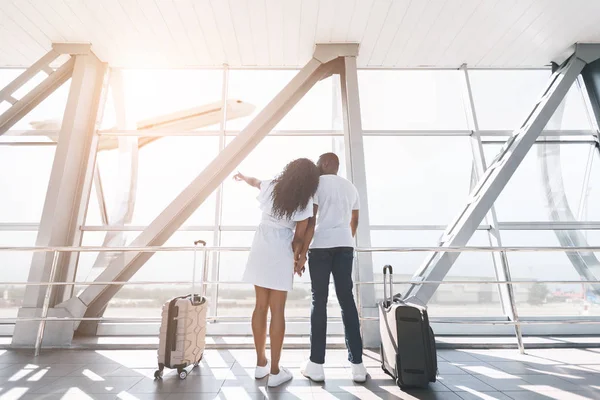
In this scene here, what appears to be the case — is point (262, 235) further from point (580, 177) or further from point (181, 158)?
point (580, 177)

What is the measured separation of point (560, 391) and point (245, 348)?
2.00 metres

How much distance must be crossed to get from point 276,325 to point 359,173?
1985mm

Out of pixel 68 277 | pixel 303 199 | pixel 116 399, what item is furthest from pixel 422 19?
pixel 68 277

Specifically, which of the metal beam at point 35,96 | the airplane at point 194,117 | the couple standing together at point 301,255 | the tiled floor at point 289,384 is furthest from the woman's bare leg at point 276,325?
the metal beam at point 35,96

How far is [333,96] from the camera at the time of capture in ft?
13.1

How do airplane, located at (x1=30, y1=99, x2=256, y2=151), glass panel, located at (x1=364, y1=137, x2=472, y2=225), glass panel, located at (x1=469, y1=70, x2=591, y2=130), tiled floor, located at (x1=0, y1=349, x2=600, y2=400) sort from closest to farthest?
tiled floor, located at (x1=0, y1=349, x2=600, y2=400) → glass panel, located at (x1=364, y1=137, x2=472, y2=225) → glass panel, located at (x1=469, y1=70, x2=591, y2=130) → airplane, located at (x1=30, y1=99, x2=256, y2=151)

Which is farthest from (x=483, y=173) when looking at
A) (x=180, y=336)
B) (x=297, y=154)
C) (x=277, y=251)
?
(x=180, y=336)

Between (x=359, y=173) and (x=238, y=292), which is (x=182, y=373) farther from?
(x=359, y=173)

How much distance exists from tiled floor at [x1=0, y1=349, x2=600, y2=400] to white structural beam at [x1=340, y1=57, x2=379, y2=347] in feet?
1.69

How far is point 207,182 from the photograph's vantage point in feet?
11.0

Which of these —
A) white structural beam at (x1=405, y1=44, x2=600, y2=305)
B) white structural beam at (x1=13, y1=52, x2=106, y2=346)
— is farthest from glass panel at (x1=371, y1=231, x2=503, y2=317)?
white structural beam at (x1=13, y1=52, x2=106, y2=346)

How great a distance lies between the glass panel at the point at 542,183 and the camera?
371 cm

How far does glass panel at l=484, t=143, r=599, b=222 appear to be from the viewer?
3713 millimetres

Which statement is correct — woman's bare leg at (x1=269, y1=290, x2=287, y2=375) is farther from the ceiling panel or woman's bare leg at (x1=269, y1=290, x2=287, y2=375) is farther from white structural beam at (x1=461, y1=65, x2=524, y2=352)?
the ceiling panel
